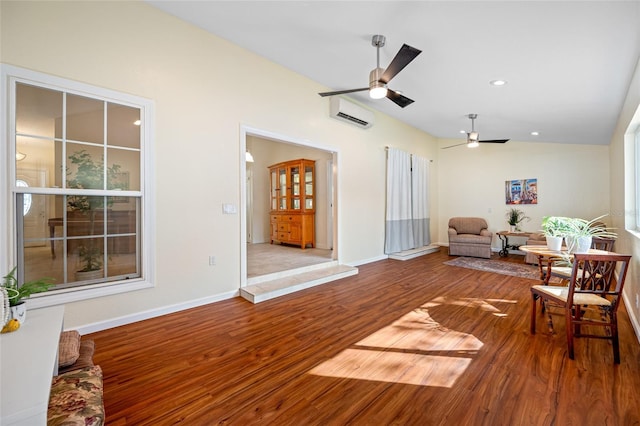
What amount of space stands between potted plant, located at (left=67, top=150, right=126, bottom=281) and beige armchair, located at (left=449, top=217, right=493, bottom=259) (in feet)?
21.7

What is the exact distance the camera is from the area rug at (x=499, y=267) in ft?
16.1

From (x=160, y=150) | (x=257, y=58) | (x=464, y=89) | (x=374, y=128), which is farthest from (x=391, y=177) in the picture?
(x=160, y=150)

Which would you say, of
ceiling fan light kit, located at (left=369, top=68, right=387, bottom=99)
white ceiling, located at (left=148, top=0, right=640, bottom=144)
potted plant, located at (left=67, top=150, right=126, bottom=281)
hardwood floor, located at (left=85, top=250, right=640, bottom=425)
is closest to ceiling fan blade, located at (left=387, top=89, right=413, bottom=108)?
ceiling fan light kit, located at (left=369, top=68, right=387, bottom=99)

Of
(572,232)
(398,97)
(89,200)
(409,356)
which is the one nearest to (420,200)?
(398,97)

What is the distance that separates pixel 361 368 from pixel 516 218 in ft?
21.5

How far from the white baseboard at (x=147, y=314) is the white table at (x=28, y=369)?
4.20 feet

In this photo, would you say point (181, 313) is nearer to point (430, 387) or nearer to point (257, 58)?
point (430, 387)

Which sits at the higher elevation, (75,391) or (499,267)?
(75,391)

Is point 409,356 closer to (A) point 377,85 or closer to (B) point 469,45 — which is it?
(A) point 377,85

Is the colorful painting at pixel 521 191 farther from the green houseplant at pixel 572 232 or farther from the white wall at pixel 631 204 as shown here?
the green houseplant at pixel 572 232

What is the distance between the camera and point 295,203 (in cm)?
744

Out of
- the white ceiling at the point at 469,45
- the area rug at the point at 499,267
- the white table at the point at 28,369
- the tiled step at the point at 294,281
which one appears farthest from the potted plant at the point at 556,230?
the white table at the point at 28,369

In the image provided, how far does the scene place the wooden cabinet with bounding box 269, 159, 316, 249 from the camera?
718 centimetres

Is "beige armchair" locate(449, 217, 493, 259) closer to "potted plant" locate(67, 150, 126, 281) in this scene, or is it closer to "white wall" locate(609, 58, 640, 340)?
"white wall" locate(609, 58, 640, 340)
